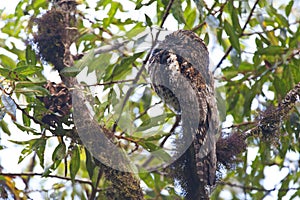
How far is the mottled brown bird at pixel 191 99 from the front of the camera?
2.70 metres

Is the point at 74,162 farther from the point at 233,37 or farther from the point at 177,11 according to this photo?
the point at 233,37

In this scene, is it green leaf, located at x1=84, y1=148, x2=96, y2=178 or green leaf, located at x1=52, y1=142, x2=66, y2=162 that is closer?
green leaf, located at x1=52, y1=142, x2=66, y2=162

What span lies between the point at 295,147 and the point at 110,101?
1.31m

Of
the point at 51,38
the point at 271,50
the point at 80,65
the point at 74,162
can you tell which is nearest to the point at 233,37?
the point at 271,50

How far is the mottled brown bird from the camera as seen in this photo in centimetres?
270

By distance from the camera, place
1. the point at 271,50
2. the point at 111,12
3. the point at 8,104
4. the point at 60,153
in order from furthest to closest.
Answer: the point at 111,12 < the point at 271,50 < the point at 60,153 < the point at 8,104

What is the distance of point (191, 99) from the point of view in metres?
2.78

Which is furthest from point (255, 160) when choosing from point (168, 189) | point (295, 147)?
point (168, 189)

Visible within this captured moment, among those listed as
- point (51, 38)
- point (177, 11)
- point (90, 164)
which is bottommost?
point (90, 164)

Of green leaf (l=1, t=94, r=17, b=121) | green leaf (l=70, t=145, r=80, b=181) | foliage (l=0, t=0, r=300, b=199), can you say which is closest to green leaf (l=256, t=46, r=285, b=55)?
foliage (l=0, t=0, r=300, b=199)

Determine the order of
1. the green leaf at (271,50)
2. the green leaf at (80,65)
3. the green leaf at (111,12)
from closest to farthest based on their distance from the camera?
the green leaf at (80,65)
the green leaf at (271,50)
the green leaf at (111,12)

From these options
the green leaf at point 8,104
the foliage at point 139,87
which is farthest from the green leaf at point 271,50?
the green leaf at point 8,104

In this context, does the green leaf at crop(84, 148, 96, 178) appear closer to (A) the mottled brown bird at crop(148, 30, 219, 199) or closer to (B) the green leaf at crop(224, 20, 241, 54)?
(A) the mottled brown bird at crop(148, 30, 219, 199)

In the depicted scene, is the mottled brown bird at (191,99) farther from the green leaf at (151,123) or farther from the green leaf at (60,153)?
the green leaf at (60,153)
